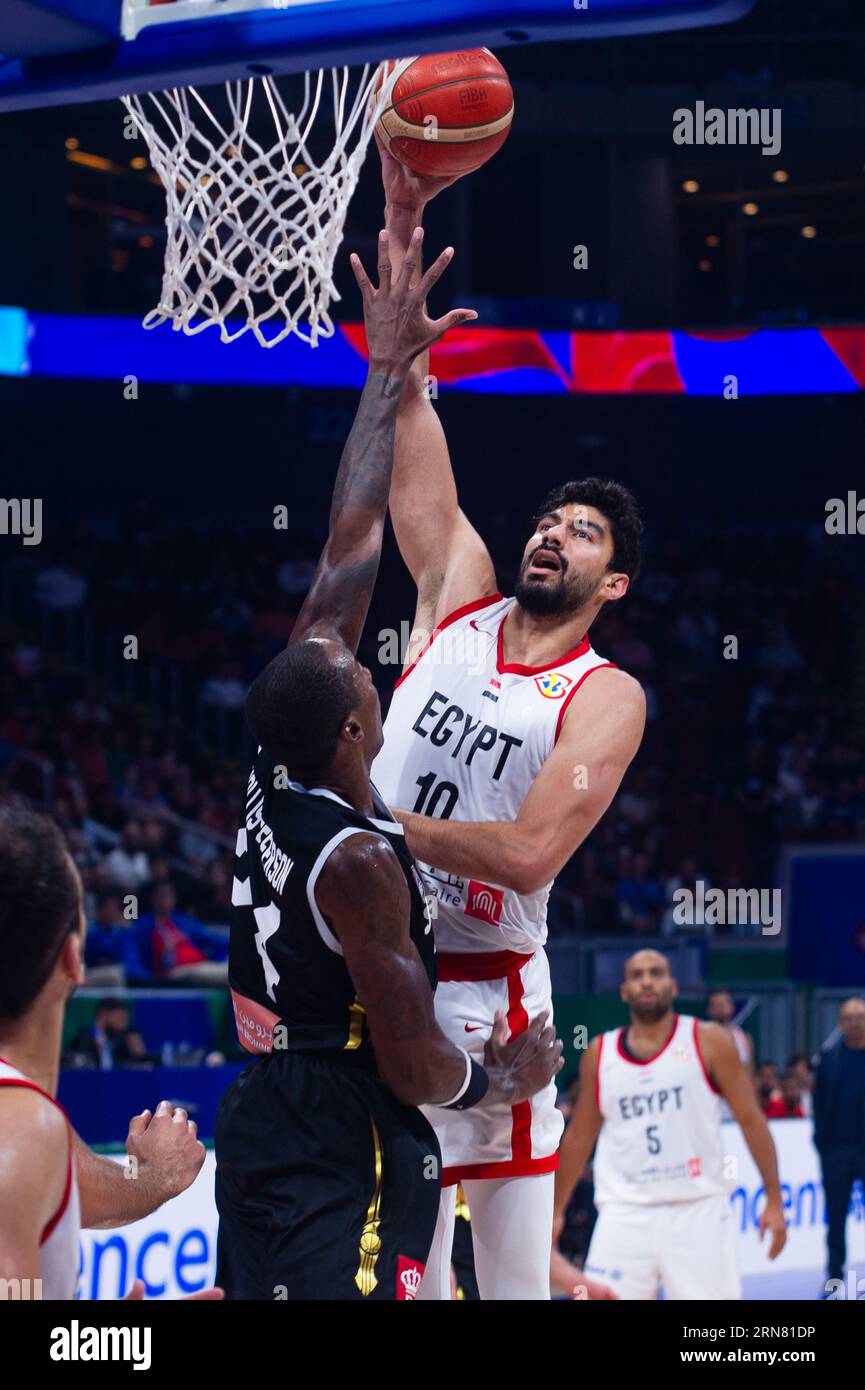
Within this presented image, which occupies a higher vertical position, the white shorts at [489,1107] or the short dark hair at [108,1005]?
the white shorts at [489,1107]

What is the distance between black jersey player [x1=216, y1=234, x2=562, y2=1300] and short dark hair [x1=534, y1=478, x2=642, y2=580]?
109 centimetres

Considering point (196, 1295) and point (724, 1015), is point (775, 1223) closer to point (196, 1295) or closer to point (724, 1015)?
point (724, 1015)

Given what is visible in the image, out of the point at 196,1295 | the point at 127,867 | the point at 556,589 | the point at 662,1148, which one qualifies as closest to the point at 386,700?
the point at 127,867

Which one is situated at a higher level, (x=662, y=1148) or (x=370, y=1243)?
(x=370, y=1243)

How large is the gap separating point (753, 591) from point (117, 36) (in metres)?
14.1

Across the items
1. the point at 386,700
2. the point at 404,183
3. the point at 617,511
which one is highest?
the point at 404,183

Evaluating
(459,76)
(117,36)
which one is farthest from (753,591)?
(117,36)

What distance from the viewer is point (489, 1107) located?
3.84 m

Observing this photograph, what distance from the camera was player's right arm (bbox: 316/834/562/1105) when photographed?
121 inches

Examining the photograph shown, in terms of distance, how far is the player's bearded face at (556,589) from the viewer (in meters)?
4.15

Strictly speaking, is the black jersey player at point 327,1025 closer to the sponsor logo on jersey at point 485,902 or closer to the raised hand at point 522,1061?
the raised hand at point 522,1061

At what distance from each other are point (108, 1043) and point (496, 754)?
547 cm

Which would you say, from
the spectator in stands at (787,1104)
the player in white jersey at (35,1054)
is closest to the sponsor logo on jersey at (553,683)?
the player in white jersey at (35,1054)
